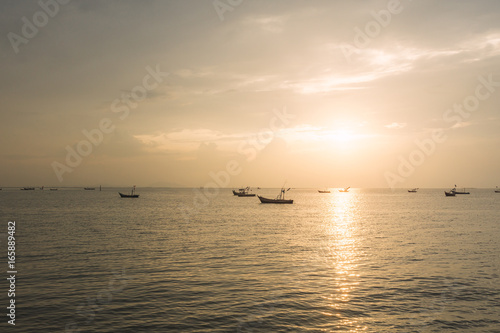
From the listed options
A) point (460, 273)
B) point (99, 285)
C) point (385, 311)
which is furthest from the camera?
point (460, 273)

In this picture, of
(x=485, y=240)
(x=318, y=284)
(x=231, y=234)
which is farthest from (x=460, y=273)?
(x=231, y=234)

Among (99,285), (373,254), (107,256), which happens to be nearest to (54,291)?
(99,285)

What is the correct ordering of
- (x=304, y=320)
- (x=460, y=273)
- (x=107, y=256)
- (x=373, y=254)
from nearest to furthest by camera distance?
(x=304, y=320) → (x=460, y=273) → (x=107, y=256) → (x=373, y=254)

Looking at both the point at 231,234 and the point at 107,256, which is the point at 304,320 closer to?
the point at 107,256

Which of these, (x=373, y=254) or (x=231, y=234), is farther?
(x=231, y=234)

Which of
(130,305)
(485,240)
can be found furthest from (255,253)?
(485,240)

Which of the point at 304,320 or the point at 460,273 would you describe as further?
the point at 460,273

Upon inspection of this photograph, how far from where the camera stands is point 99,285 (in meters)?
25.0

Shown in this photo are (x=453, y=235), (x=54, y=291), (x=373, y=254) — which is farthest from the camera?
(x=453, y=235)

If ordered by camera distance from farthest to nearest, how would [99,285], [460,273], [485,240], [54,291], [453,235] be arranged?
[453,235] < [485,240] < [460,273] < [99,285] < [54,291]

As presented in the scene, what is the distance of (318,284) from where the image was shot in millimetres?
26250

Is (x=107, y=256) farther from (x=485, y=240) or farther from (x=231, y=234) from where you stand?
(x=485, y=240)

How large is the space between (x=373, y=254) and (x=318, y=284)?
1512 centimetres

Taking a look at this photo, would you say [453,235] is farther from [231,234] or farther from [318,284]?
[318,284]
